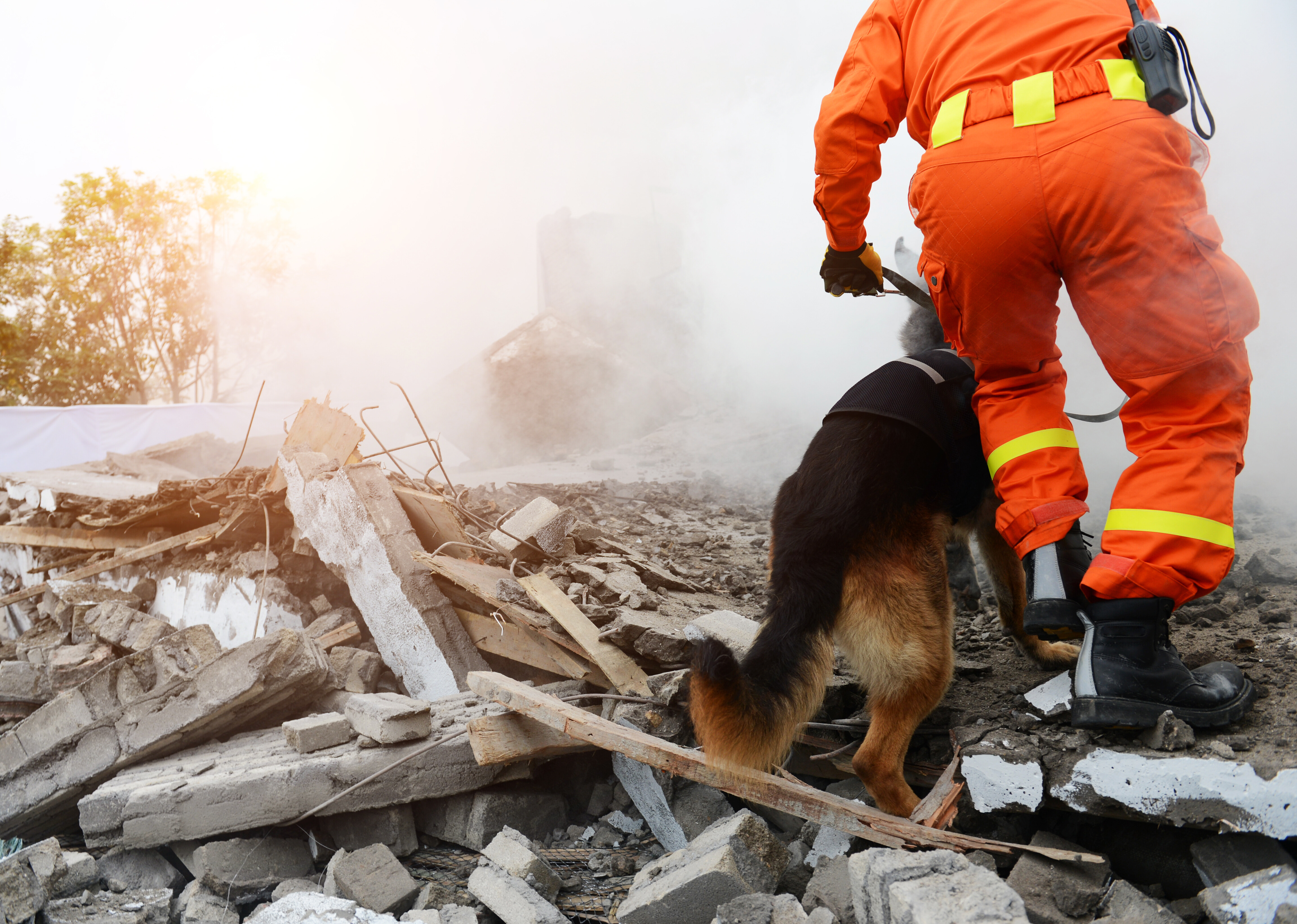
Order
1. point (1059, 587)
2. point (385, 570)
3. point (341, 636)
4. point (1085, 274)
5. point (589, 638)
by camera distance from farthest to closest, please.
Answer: point (341, 636) < point (385, 570) < point (589, 638) < point (1059, 587) < point (1085, 274)

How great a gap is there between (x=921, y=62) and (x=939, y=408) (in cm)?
85

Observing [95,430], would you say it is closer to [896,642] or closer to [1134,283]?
[896,642]

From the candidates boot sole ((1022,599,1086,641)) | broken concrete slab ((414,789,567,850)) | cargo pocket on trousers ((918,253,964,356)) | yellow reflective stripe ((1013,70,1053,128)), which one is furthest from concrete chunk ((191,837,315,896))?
yellow reflective stripe ((1013,70,1053,128))

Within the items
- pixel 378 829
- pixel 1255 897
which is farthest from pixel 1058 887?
pixel 378 829

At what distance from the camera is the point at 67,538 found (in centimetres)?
498

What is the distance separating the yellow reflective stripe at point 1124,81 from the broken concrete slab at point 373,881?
2.60m

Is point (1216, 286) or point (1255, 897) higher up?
Answer: point (1216, 286)

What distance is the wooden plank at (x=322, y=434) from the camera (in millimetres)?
3857

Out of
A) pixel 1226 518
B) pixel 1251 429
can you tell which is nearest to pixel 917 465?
pixel 1226 518

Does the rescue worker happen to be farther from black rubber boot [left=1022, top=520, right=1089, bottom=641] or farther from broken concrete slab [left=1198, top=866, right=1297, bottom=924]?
broken concrete slab [left=1198, top=866, right=1297, bottom=924]

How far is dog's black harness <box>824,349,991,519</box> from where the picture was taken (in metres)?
1.93

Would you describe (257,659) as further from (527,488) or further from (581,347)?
(581,347)

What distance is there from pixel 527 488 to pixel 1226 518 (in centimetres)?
520

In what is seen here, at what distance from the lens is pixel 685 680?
7.41ft
